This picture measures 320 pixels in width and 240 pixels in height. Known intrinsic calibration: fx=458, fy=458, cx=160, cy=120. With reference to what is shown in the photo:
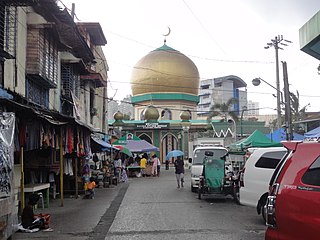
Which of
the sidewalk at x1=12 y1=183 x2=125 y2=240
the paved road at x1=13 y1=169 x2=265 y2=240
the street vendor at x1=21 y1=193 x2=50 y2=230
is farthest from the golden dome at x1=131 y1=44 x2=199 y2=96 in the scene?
the street vendor at x1=21 y1=193 x2=50 y2=230

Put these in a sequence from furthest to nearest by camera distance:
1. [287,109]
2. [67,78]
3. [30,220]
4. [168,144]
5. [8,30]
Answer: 1. [168,144]
2. [287,109]
3. [67,78]
4. [8,30]
5. [30,220]

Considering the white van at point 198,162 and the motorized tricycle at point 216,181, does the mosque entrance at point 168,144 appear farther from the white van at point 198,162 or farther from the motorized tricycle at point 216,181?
the motorized tricycle at point 216,181

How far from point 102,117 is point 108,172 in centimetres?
1213

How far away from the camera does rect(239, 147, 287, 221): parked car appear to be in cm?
1180

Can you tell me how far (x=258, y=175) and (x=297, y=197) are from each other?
7678 mm

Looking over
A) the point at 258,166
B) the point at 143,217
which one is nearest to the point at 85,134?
the point at 143,217

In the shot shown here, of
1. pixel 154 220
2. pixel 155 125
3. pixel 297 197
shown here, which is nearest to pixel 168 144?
pixel 155 125

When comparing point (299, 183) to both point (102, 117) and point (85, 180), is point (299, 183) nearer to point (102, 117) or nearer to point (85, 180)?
point (85, 180)

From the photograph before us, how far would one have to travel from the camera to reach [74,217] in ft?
41.3

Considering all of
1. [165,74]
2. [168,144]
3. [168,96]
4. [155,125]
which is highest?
[165,74]

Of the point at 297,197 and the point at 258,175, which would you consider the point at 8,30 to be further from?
the point at 297,197

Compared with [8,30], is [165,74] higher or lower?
higher

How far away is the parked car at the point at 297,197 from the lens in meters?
4.46

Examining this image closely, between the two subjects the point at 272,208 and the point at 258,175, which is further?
the point at 258,175
